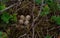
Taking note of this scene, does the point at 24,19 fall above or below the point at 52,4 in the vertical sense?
below

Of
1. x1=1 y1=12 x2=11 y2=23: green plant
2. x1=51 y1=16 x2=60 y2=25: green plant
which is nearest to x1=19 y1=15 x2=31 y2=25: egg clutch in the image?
x1=1 y1=12 x2=11 y2=23: green plant

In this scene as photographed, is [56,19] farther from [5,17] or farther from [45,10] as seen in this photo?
[5,17]

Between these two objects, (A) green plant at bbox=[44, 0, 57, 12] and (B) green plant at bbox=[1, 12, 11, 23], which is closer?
(B) green plant at bbox=[1, 12, 11, 23]

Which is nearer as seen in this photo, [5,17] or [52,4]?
[5,17]

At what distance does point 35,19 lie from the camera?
2072 millimetres

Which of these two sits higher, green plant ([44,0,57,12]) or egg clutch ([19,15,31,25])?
green plant ([44,0,57,12])

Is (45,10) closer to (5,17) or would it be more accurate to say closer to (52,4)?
(52,4)

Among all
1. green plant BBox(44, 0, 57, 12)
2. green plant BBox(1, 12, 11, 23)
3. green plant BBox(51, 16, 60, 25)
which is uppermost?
green plant BBox(44, 0, 57, 12)

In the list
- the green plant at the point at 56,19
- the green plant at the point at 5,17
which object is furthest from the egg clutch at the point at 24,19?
the green plant at the point at 56,19

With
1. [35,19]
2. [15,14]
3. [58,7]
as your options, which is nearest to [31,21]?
[35,19]

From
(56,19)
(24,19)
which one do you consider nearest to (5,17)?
(24,19)

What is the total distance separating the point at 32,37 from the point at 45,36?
14 centimetres

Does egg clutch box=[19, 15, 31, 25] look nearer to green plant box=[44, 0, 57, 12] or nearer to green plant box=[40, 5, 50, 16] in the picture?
green plant box=[40, 5, 50, 16]

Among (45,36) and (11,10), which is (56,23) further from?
(11,10)
